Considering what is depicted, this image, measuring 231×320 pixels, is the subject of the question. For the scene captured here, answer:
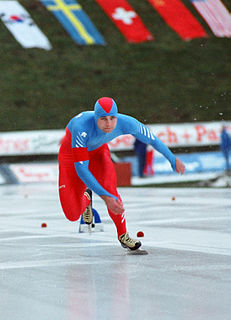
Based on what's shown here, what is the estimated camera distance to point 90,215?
957 cm

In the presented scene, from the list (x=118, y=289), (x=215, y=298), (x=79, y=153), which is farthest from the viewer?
(x=79, y=153)

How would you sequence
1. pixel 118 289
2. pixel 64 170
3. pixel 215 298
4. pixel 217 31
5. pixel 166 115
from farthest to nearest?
pixel 166 115 → pixel 217 31 → pixel 64 170 → pixel 118 289 → pixel 215 298

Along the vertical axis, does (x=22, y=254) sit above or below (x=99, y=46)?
below

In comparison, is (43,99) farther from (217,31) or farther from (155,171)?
(155,171)

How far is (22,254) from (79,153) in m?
1.26

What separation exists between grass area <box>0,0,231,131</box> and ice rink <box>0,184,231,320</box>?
1028 inches

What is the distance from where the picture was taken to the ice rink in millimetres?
4633

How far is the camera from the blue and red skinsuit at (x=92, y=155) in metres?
7.52

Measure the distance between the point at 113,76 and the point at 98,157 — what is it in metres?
33.5

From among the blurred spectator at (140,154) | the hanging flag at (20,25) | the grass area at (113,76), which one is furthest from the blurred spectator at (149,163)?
the hanging flag at (20,25)

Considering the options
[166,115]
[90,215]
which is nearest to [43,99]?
[166,115]

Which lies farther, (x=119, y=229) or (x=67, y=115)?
(x=67, y=115)

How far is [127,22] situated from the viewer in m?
38.3

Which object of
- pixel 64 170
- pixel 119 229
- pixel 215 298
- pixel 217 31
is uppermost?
pixel 217 31
